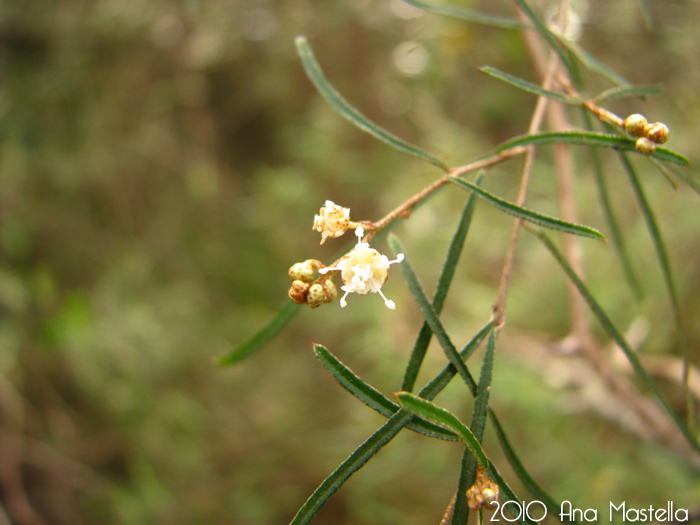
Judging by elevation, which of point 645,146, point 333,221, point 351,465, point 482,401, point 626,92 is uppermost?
point 626,92

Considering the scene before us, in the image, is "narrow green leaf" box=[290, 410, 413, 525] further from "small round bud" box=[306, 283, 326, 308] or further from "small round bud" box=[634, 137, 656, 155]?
"small round bud" box=[634, 137, 656, 155]

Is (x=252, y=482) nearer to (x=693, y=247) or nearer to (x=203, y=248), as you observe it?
(x=203, y=248)

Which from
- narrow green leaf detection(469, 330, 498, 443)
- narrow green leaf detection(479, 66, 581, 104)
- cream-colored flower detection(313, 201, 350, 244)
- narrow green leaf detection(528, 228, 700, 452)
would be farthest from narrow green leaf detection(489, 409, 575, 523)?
narrow green leaf detection(479, 66, 581, 104)

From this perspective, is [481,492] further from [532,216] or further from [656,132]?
[656,132]

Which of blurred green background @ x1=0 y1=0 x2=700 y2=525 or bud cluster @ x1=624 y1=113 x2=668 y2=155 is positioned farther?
blurred green background @ x1=0 y1=0 x2=700 y2=525

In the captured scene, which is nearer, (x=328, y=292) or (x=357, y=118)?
(x=328, y=292)

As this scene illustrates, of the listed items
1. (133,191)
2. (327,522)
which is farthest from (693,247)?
(133,191)

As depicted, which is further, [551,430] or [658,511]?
[551,430]

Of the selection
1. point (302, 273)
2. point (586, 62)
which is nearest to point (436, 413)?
point (302, 273)
